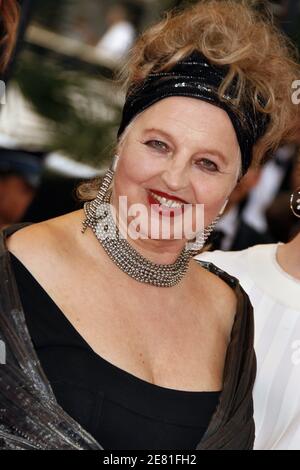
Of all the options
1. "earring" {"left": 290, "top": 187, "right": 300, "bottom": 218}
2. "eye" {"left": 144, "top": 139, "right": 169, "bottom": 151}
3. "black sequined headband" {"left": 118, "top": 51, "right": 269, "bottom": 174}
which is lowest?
"earring" {"left": 290, "top": 187, "right": 300, "bottom": 218}

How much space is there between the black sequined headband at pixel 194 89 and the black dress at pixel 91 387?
1.24ft

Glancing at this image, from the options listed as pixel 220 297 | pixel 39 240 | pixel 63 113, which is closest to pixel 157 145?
pixel 39 240

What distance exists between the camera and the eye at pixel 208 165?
5.64ft

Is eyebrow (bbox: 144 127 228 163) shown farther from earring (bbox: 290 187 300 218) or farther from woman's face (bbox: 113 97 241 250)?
earring (bbox: 290 187 300 218)

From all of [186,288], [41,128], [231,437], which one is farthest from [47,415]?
[41,128]

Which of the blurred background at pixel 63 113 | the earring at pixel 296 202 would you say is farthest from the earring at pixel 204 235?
the blurred background at pixel 63 113

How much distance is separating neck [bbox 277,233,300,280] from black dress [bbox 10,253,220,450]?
0.61 metres

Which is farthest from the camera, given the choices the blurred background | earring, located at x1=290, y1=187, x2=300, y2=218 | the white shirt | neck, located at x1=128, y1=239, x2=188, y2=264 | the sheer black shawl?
the blurred background

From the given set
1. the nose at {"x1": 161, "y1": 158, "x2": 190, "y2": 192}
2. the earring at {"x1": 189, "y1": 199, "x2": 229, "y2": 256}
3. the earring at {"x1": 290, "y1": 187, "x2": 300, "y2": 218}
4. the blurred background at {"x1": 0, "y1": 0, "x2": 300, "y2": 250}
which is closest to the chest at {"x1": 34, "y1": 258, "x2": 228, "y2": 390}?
the earring at {"x1": 189, "y1": 199, "x2": 229, "y2": 256}

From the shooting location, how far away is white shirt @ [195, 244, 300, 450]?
6.36 ft

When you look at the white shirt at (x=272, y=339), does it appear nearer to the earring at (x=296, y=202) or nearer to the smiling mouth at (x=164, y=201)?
the earring at (x=296, y=202)

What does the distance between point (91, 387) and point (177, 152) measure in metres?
0.44

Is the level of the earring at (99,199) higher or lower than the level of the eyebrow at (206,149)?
lower
